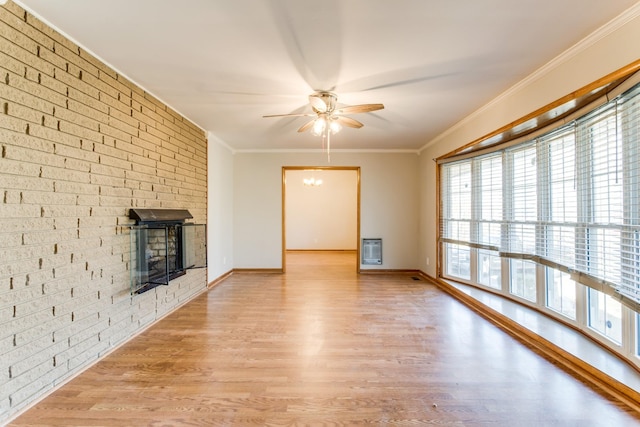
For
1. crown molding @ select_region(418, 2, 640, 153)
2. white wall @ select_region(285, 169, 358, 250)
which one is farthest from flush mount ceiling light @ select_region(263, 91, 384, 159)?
A: white wall @ select_region(285, 169, 358, 250)

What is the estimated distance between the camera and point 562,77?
2.28 metres

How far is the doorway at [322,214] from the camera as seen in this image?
9.10m

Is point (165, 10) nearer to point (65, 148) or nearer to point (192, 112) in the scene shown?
point (65, 148)

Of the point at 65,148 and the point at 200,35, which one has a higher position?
the point at 200,35

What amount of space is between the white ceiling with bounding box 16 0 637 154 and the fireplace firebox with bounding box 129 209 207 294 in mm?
1365

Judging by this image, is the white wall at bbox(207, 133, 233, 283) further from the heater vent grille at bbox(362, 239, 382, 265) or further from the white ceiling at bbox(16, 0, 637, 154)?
the heater vent grille at bbox(362, 239, 382, 265)

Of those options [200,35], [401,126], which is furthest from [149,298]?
[401,126]

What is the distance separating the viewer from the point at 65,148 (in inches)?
79.7

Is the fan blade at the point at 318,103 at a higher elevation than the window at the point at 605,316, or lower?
higher

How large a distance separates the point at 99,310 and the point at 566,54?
4.33 m

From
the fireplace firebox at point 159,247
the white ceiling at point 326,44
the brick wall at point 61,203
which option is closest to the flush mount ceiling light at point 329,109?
the white ceiling at point 326,44

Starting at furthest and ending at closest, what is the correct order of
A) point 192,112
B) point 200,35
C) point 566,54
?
1. point 192,112
2. point 566,54
3. point 200,35

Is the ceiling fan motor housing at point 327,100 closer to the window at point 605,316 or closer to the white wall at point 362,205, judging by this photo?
the white wall at point 362,205

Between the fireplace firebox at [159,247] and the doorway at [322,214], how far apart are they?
5.50 m
